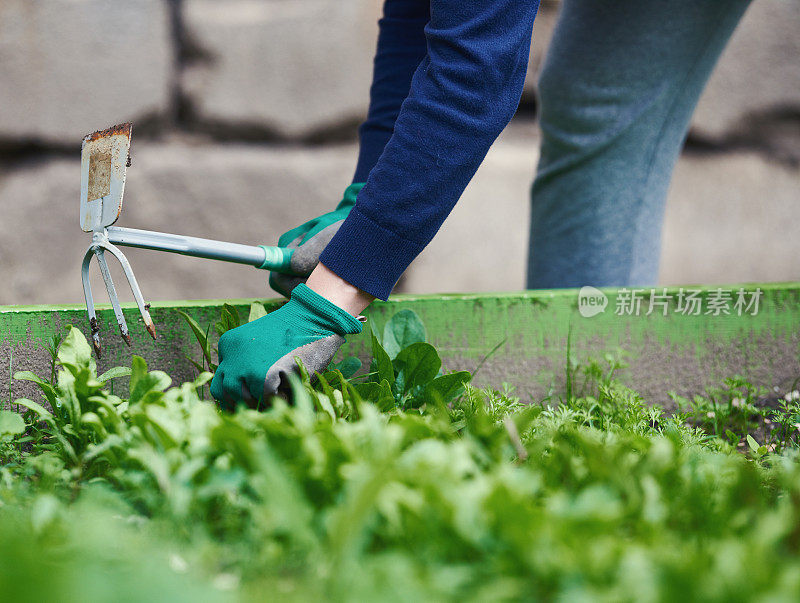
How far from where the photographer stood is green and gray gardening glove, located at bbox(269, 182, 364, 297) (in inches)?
37.8

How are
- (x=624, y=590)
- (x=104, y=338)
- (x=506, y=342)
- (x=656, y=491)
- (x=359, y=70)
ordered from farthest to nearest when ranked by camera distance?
(x=359, y=70) → (x=506, y=342) → (x=104, y=338) → (x=656, y=491) → (x=624, y=590)

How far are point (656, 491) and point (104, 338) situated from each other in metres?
0.75

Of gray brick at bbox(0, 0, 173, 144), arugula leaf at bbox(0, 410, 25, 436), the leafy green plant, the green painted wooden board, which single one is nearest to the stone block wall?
gray brick at bbox(0, 0, 173, 144)

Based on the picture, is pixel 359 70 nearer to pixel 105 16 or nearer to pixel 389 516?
pixel 105 16

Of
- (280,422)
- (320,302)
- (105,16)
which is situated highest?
(105,16)

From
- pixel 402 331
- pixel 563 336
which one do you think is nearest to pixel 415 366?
pixel 402 331

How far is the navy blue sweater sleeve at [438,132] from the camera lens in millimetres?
818

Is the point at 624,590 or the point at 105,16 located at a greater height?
the point at 105,16

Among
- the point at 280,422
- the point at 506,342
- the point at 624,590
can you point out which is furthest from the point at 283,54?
the point at 624,590

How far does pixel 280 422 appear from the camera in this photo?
22.0 inches

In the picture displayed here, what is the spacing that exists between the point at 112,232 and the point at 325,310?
28 cm

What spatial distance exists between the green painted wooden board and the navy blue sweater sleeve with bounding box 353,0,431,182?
260 mm

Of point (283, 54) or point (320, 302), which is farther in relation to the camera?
point (283, 54)

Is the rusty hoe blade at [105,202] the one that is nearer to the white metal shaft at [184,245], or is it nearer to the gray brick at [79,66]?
the white metal shaft at [184,245]
